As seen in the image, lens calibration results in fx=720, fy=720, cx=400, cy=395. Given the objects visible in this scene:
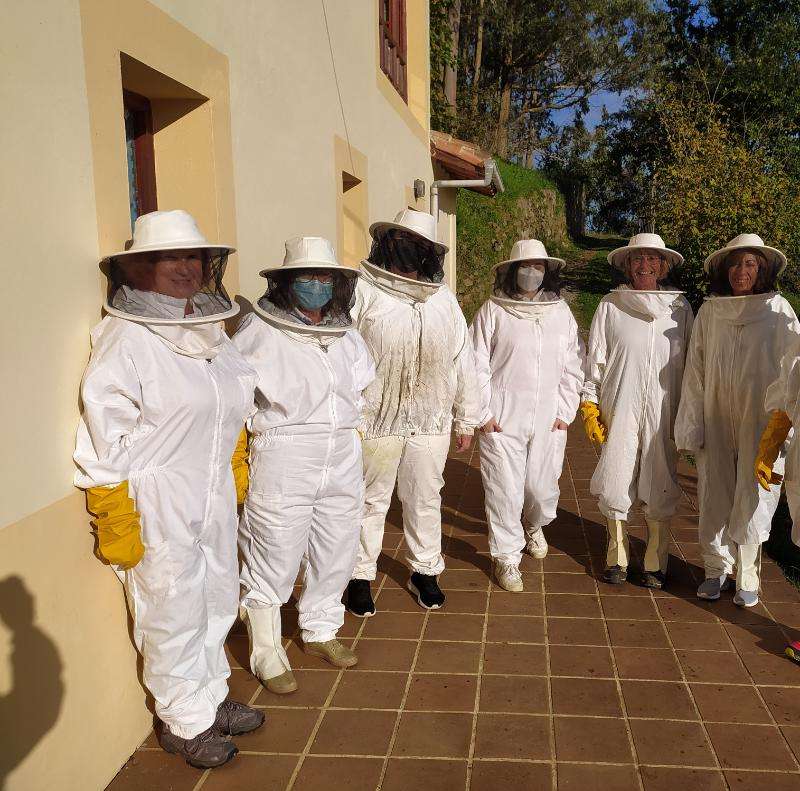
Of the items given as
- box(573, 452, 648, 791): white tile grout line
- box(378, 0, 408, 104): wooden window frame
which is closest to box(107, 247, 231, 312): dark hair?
box(573, 452, 648, 791): white tile grout line

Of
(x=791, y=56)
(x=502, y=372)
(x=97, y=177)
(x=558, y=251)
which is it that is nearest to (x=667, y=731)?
(x=502, y=372)

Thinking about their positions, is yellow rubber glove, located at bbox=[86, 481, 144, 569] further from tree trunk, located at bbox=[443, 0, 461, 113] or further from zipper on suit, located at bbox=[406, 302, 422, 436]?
tree trunk, located at bbox=[443, 0, 461, 113]

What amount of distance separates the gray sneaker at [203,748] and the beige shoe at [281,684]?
43 cm

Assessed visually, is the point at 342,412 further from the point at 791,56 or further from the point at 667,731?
the point at 791,56

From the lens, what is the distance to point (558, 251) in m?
25.2

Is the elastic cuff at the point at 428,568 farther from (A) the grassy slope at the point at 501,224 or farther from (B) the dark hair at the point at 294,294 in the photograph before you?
(A) the grassy slope at the point at 501,224

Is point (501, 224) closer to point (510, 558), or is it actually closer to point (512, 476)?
point (512, 476)

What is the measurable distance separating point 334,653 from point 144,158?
2428mm

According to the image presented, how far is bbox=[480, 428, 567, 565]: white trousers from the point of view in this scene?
418 centimetres

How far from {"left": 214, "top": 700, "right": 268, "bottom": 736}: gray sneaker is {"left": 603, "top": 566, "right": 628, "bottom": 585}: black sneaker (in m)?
2.23

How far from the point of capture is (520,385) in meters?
4.18

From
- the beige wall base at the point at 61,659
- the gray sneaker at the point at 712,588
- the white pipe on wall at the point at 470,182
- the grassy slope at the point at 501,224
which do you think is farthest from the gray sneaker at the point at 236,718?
the grassy slope at the point at 501,224

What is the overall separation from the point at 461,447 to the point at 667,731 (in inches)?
69.3

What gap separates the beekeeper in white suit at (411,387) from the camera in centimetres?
358
